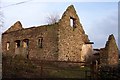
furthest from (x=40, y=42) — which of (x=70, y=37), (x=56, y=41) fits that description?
(x=70, y=37)

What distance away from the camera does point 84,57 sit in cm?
3116

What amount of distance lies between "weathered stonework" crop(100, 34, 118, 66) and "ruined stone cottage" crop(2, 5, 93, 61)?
7.70ft

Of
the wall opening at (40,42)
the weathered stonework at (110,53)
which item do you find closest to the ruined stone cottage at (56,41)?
the wall opening at (40,42)

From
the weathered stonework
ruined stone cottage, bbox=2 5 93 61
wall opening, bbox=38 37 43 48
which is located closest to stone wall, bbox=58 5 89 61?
ruined stone cottage, bbox=2 5 93 61

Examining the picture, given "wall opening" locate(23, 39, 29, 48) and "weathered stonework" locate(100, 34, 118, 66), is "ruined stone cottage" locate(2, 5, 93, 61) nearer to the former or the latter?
"wall opening" locate(23, 39, 29, 48)

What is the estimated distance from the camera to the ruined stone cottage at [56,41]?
2788cm

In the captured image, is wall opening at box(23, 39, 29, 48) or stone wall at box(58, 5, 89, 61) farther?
wall opening at box(23, 39, 29, 48)

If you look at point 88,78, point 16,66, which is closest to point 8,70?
point 16,66

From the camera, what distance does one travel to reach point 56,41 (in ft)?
90.8

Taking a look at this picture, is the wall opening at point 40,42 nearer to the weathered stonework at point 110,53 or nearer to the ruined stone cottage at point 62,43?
the ruined stone cottage at point 62,43

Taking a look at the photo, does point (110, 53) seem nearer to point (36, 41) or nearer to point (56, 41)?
point (56, 41)

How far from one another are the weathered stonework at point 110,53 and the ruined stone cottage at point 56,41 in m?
2.35

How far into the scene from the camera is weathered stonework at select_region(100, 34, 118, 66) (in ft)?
97.5

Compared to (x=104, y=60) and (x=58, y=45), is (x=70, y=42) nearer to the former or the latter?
(x=58, y=45)
